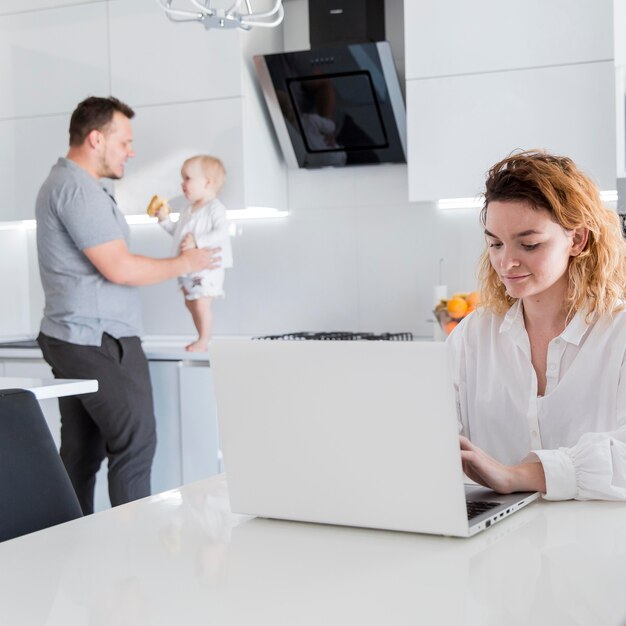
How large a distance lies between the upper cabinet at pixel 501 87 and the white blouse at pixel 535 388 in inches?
55.1

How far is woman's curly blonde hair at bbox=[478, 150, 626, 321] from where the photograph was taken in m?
1.67

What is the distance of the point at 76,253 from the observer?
291 cm

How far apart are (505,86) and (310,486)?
2.14 meters

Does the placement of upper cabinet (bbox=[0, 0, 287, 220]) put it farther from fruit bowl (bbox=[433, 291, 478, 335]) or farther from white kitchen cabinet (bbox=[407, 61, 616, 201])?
fruit bowl (bbox=[433, 291, 478, 335])

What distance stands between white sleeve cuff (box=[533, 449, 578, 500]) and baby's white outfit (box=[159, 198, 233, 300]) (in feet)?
7.20

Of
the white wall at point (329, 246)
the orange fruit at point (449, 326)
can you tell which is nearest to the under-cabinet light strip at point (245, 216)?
the white wall at point (329, 246)

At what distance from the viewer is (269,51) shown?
3635 mm

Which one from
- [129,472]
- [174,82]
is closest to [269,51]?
[174,82]

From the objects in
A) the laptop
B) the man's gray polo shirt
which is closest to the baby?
the man's gray polo shirt

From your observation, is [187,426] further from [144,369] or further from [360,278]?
[360,278]

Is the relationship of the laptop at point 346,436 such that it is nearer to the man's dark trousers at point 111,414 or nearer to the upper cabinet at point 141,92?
the man's dark trousers at point 111,414

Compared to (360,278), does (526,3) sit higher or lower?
higher

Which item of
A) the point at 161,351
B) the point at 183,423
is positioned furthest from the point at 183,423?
the point at 161,351

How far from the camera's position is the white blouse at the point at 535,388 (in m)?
1.61
